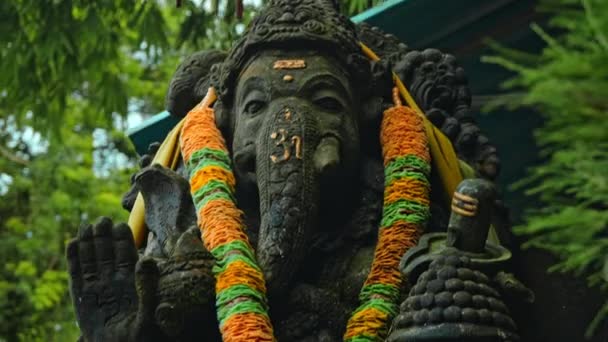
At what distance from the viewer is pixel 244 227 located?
6129 mm

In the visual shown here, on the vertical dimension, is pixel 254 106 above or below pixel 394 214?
above

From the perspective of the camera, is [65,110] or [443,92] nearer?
[443,92]

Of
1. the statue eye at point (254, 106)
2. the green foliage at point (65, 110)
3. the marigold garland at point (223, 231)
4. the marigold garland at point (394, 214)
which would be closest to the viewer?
the marigold garland at point (223, 231)

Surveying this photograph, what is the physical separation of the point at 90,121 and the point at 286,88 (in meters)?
7.62

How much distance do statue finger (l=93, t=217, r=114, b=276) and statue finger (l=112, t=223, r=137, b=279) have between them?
19 mm

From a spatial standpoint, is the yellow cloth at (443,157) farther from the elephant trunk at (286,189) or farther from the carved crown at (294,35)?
the elephant trunk at (286,189)

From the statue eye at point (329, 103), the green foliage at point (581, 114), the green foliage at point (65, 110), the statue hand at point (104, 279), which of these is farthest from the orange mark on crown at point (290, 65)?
the green foliage at point (581, 114)

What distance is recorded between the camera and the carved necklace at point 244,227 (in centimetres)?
575

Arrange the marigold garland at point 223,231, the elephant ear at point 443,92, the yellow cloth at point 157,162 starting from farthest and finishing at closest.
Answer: the elephant ear at point 443,92 → the yellow cloth at point 157,162 → the marigold garland at point 223,231

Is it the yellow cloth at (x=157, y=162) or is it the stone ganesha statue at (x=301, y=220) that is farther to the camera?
the yellow cloth at (x=157, y=162)

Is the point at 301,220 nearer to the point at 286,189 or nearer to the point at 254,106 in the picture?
the point at 286,189

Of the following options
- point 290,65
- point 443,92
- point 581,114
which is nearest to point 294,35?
point 290,65

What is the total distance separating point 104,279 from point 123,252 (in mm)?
101

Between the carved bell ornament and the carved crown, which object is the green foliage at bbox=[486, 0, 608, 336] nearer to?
the carved bell ornament
